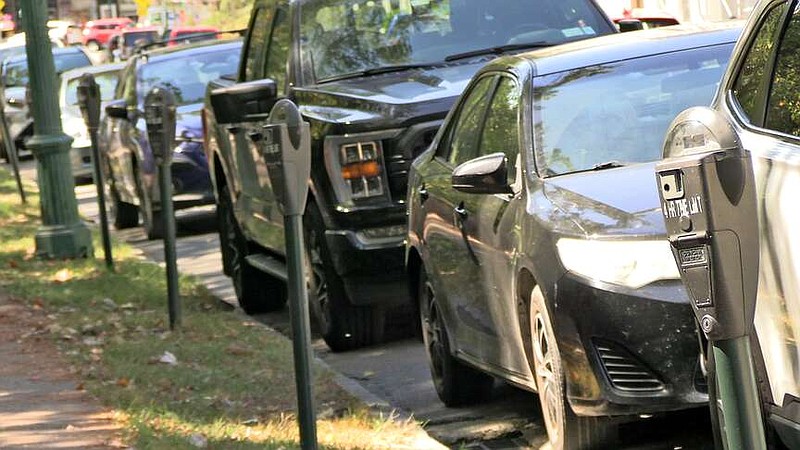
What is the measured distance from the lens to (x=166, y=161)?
1038 centimetres

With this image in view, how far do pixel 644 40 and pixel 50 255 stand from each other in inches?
315

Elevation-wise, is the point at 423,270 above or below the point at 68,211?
above

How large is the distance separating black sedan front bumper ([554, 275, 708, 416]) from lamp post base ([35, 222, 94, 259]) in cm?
908

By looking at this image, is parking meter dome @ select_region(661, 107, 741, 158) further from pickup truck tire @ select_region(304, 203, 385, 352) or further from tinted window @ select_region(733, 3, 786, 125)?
pickup truck tire @ select_region(304, 203, 385, 352)

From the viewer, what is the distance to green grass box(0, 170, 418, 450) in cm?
728

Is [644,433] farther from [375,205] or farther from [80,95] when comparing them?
[80,95]

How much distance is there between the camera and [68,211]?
48.3ft

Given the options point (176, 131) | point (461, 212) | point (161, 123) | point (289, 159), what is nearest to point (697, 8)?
point (176, 131)

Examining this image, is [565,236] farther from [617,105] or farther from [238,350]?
[238,350]

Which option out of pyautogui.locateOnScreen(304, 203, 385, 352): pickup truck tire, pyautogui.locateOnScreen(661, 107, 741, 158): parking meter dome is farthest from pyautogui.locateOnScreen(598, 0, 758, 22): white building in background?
pyautogui.locateOnScreen(661, 107, 741, 158): parking meter dome

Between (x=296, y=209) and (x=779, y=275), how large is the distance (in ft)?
6.30

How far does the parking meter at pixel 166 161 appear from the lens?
10.3m

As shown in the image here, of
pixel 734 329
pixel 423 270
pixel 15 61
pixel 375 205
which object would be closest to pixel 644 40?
pixel 423 270

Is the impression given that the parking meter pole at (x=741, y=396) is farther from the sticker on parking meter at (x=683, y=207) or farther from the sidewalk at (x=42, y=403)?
the sidewalk at (x=42, y=403)
